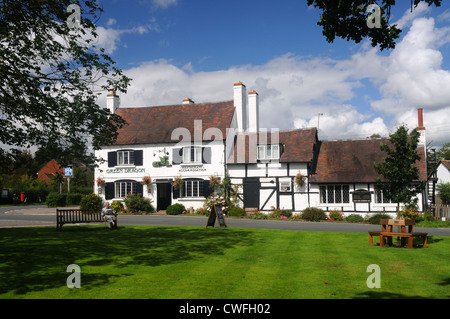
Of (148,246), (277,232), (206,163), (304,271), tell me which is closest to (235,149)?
(206,163)

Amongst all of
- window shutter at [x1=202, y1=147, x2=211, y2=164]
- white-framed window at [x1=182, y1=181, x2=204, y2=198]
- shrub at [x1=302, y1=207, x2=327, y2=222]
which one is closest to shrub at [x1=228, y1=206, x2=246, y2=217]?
white-framed window at [x1=182, y1=181, x2=204, y2=198]

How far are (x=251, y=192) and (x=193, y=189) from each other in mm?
4784

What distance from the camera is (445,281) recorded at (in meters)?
8.95

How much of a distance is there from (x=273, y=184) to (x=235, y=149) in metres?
4.38

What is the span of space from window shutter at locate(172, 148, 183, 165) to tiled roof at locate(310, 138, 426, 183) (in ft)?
34.9

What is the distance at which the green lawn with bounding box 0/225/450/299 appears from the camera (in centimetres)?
802

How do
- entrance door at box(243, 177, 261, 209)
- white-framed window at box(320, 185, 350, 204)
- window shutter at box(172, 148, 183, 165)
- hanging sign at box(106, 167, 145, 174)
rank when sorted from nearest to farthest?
1. white-framed window at box(320, 185, 350, 204)
2. entrance door at box(243, 177, 261, 209)
3. window shutter at box(172, 148, 183, 165)
4. hanging sign at box(106, 167, 145, 174)

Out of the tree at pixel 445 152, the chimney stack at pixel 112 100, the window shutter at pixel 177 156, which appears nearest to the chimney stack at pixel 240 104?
the window shutter at pixel 177 156

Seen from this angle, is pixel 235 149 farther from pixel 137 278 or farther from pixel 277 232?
pixel 137 278

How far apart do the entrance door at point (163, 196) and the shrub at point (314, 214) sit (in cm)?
1198

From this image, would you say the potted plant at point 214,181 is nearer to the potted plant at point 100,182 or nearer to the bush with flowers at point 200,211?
the bush with flowers at point 200,211

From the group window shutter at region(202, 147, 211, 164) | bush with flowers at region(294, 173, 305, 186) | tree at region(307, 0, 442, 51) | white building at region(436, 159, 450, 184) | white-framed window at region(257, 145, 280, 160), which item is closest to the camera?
tree at region(307, 0, 442, 51)

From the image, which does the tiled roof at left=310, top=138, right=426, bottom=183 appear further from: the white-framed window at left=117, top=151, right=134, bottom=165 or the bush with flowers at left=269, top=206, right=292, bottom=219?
the white-framed window at left=117, top=151, right=134, bottom=165

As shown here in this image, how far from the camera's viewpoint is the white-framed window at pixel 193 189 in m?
32.8
